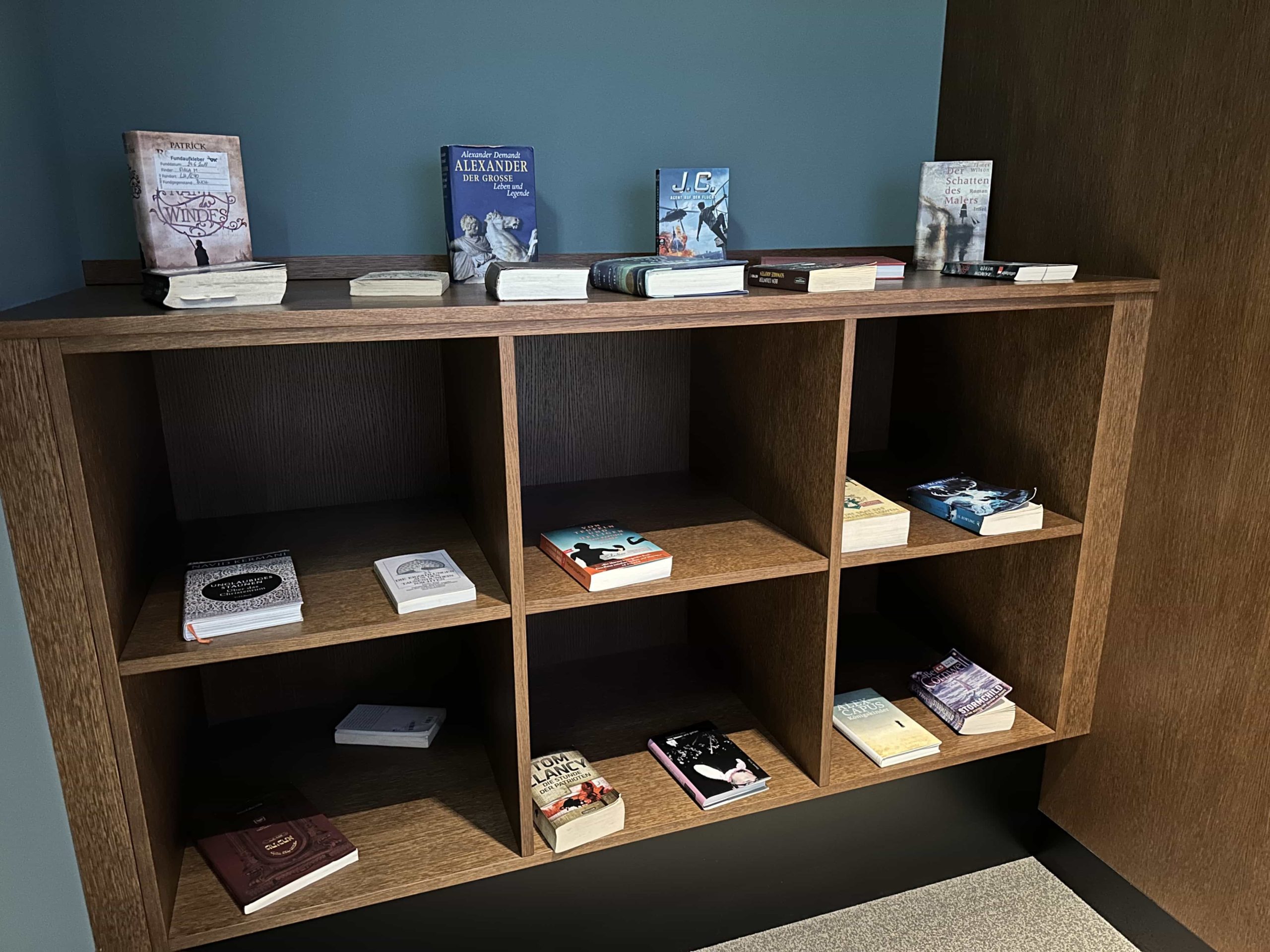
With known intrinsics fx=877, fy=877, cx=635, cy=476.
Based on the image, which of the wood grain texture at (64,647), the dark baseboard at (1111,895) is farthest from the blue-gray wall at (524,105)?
the dark baseboard at (1111,895)

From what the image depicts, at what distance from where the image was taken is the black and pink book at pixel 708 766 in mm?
1420

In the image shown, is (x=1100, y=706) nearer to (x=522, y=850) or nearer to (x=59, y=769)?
(x=522, y=850)

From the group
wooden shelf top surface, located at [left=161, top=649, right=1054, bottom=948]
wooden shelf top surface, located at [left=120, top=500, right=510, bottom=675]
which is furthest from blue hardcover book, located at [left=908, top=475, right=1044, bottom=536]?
wooden shelf top surface, located at [left=120, top=500, right=510, bottom=675]

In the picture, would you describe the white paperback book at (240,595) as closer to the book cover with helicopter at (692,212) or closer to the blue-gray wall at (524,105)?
the blue-gray wall at (524,105)

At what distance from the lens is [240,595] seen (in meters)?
1.19

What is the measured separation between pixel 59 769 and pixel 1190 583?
1.66 m

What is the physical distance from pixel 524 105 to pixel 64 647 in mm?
1094

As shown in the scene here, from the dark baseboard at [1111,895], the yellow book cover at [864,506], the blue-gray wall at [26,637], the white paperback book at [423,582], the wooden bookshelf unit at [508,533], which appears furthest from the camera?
the dark baseboard at [1111,895]

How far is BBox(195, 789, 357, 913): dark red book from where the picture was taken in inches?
48.6

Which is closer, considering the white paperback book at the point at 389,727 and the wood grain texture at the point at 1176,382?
the wood grain texture at the point at 1176,382

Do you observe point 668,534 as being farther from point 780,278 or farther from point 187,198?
point 187,198

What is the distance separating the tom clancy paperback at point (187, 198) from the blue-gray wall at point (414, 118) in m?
0.11

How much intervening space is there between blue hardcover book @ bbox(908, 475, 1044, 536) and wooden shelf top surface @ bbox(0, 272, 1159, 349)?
34 centimetres

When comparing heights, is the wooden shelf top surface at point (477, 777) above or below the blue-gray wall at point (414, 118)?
below
